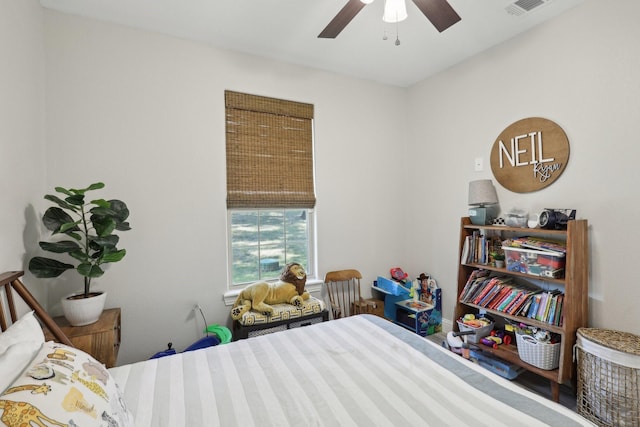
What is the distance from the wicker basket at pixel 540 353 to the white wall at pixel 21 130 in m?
3.27

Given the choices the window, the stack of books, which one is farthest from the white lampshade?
the window

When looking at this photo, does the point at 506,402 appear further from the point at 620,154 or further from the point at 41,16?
the point at 41,16

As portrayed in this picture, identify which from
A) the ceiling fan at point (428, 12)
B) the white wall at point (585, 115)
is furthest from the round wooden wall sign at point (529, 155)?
the ceiling fan at point (428, 12)

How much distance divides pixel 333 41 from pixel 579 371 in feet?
10.1

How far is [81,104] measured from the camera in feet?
7.23

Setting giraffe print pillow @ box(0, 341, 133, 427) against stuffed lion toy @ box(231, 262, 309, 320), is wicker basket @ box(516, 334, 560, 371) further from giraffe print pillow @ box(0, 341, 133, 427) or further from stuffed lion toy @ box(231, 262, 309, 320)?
giraffe print pillow @ box(0, 341, 133, 427)

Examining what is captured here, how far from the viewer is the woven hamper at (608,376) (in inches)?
66.5

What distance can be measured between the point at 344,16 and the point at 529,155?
1.89 meters

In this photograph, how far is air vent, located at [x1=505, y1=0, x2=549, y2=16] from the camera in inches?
82.0

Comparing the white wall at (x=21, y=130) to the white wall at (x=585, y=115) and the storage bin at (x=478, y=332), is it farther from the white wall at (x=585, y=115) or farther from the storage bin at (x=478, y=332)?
the white wall at (x=585, y=115)

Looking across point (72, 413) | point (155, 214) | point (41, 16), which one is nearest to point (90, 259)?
point (155, 214)

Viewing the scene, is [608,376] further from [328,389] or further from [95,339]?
[95,339]

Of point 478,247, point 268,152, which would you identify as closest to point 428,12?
point 268,152

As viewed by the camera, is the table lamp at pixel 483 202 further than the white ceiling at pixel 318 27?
Yes
